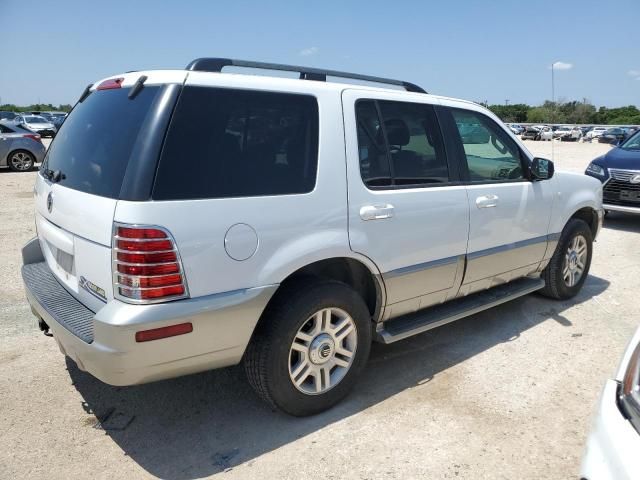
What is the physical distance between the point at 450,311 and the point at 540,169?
1532 mm

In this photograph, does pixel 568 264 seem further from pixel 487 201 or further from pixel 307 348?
pixel 307 348

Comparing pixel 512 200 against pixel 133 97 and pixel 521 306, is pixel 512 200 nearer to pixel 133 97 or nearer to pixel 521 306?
pixel 521 306

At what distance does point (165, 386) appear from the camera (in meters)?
3.35

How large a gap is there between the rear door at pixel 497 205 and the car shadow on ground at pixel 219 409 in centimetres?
63

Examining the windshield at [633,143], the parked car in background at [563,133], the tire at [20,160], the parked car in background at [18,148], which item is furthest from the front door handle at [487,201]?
the parked car in background at [563,133]

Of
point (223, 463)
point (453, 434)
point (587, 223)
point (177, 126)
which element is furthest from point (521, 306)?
point (177, 126)

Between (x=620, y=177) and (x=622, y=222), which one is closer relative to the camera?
(x=620, y=177)

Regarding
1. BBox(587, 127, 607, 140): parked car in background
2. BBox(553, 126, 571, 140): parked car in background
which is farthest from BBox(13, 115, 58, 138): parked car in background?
BBox(587, 127, 607, 140): parked car in background

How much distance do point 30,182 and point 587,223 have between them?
40.5ft

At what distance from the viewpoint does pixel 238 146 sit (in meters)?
2.54

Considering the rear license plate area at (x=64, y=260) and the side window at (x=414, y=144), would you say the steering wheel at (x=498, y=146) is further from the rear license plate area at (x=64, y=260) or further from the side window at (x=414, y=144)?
the rear license plate area at (x=64, y=260)

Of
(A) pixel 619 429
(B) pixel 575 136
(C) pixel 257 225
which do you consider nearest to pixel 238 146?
(C) pixel 257 225

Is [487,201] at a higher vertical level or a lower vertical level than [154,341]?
higher

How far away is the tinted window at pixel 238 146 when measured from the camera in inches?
92.2
